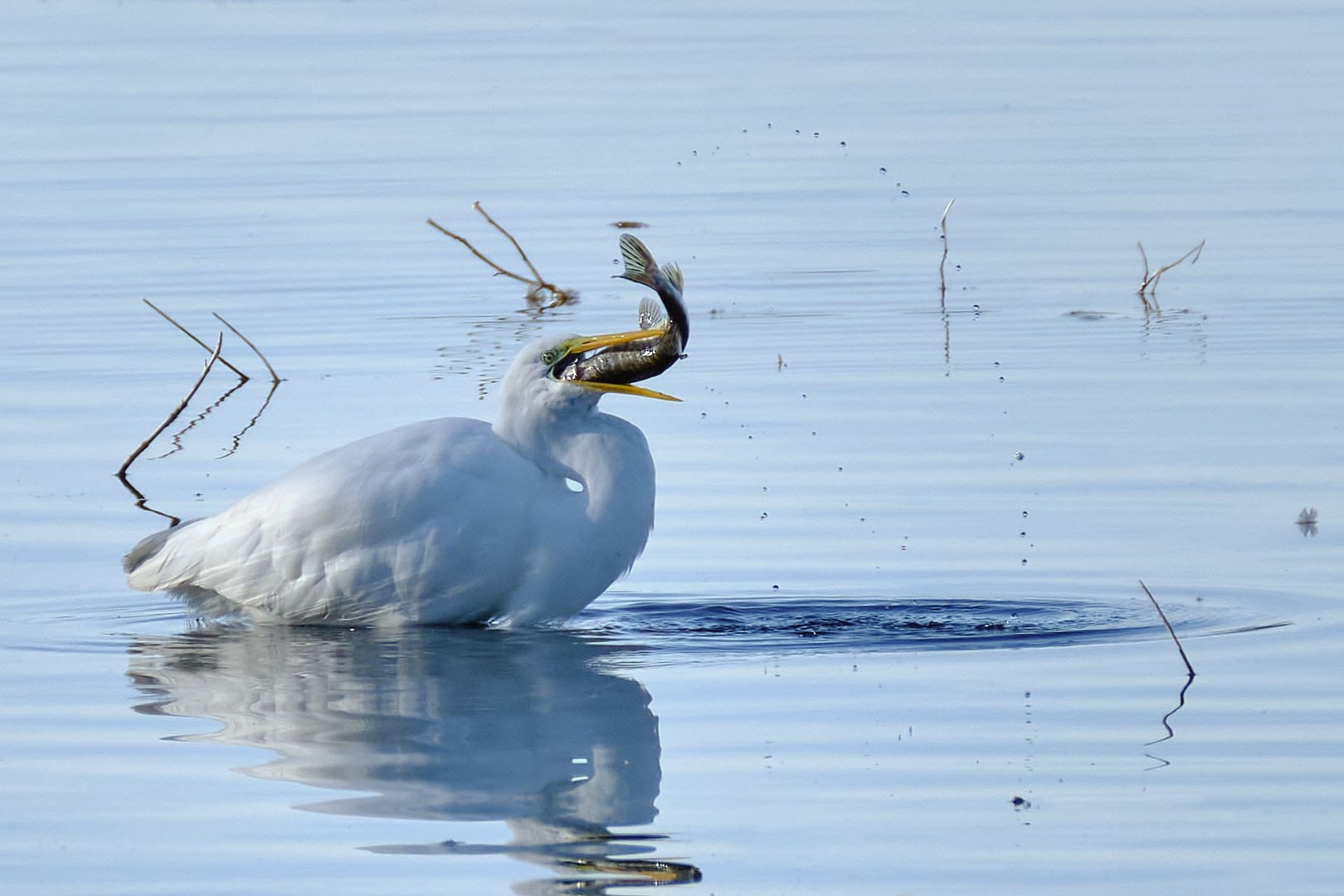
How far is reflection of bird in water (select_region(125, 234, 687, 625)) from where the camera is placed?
8.68m

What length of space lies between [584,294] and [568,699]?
7206 millimetres

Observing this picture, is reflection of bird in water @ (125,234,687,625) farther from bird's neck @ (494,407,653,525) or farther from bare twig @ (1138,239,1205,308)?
bare twig @ (1138,239,1205,308)

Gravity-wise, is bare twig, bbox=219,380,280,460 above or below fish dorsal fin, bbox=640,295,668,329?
below

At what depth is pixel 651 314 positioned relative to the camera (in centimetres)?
888

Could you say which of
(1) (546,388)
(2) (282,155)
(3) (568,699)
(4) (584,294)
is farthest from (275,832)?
(2) (282,155)

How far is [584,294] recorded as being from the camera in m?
14.6

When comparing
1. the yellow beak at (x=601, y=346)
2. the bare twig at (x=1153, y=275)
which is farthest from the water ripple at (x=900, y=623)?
the bare twig at (x=1153, y=275)

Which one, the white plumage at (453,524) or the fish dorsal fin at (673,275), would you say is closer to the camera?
the fish dorsal fin at (673,275)

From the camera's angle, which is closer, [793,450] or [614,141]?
[793,450]

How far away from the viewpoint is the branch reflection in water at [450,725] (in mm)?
6242

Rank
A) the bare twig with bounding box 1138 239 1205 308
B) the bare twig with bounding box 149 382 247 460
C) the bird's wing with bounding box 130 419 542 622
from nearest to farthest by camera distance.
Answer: the bird's wing with bounding box 130 419 542 622, the bare twig with bounding box 149 382 247 460, the bare twig with bounding box 1138 239 1205 308

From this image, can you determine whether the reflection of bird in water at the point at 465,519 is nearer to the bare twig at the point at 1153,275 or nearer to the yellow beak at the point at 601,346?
the yellow beak at the point at 601,346

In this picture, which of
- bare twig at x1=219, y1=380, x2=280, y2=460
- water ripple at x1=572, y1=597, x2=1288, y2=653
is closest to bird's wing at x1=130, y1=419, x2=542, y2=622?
water ripple at x1=572, y1=597, x2=1288, y2=653

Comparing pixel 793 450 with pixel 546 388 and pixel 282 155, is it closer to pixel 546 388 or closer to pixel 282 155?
pixel 546 388
